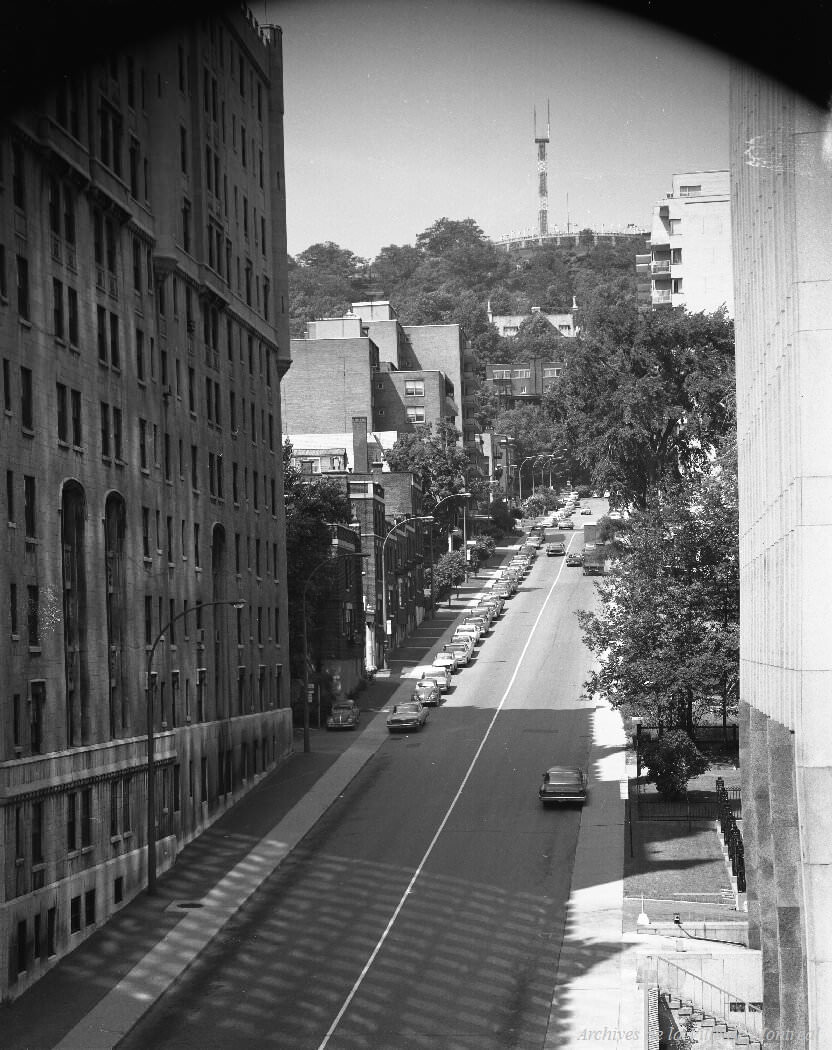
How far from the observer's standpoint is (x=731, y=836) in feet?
168

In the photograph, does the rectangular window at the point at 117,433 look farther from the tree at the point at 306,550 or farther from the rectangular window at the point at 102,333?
the tree at the point at 306,550

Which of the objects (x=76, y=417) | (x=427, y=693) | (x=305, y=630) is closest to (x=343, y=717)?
(x=427, y=693)

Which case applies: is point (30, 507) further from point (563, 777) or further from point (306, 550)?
point (306, 550)

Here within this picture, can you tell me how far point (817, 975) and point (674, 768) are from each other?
32908 millimetres

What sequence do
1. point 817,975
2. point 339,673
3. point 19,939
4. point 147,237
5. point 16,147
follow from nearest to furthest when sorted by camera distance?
point 817,975, point 19,939, point 16,147, point 147,237, point 339,673

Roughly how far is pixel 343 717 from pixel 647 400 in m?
27.7

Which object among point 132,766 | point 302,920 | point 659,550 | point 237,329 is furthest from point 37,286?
point 659,550

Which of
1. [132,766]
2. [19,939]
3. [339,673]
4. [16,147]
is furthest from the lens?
[339,673]

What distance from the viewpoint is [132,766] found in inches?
A: 2042

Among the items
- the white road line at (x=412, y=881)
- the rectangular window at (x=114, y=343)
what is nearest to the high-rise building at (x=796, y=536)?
the white road line at (x=412, y=881)

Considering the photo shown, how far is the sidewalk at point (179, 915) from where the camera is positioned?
38469 mm

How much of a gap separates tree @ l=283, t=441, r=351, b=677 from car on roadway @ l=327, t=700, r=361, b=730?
18.9ft

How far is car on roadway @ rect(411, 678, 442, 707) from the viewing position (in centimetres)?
8312

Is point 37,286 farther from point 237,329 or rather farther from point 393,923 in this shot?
point 237,329
